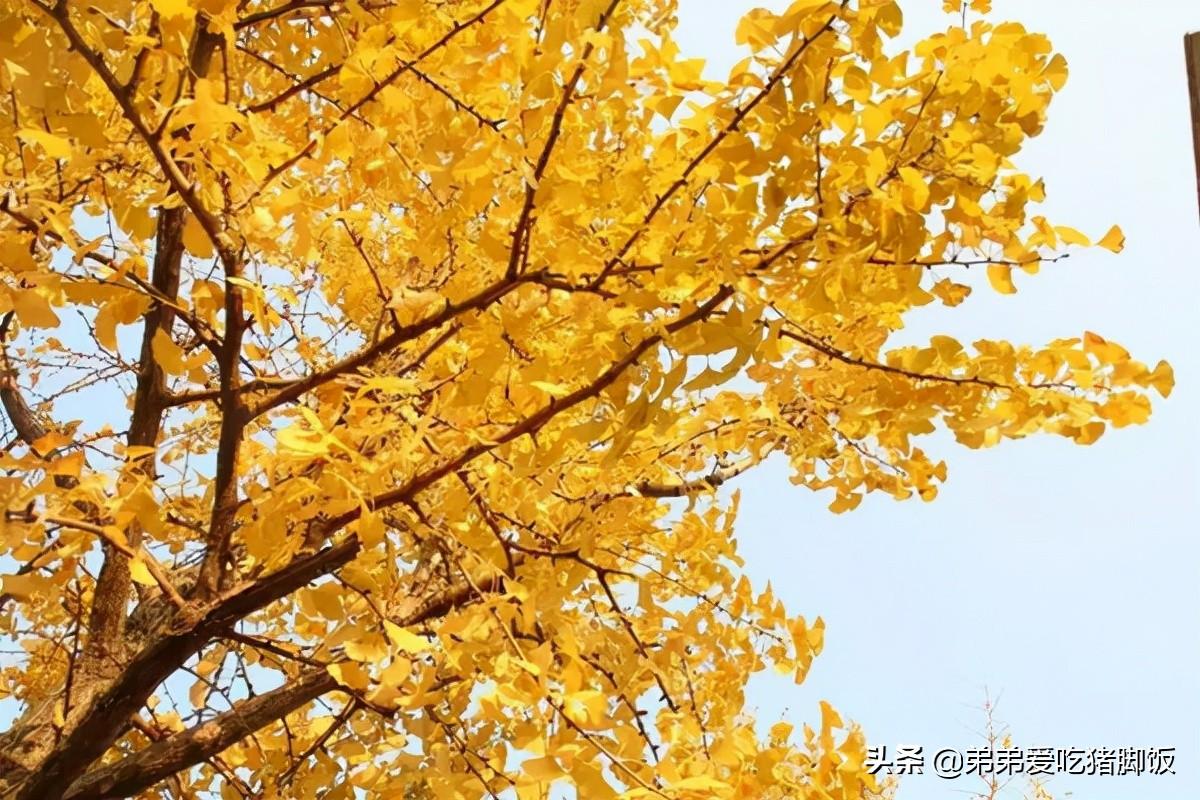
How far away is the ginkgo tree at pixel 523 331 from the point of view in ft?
3.91

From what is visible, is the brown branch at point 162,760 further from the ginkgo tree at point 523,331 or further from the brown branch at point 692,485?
the brown branch at point 692,485

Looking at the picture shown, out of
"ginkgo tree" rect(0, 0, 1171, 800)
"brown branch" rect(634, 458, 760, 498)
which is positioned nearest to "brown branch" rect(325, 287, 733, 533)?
"ginkgo tree" rect(0, 0, 1171, 800)

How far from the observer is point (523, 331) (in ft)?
4.64

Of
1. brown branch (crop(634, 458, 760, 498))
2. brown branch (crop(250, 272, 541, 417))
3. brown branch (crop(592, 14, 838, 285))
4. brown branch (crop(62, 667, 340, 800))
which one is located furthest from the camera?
brown branch (crop(634, 458, 760, 498))

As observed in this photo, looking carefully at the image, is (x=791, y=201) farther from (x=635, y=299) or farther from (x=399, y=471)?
(x=399, y=471)

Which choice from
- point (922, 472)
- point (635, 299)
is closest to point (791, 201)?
point (635, 299)

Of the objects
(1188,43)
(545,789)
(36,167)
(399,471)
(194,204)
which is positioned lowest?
(545,789)

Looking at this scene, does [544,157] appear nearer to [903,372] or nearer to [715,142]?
[715,142]

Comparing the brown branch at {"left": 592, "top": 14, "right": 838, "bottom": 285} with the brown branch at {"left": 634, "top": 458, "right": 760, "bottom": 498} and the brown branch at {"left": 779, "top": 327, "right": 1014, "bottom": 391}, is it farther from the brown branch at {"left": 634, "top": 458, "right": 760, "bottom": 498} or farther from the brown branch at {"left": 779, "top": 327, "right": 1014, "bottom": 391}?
the brown branch at {"left": 634, "top": 458, "right": 760, "bottom": 498}

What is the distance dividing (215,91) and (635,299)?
2.18 ft

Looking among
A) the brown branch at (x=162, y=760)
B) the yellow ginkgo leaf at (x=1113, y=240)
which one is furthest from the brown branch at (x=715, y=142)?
the brown branch at (x=162, y=760)

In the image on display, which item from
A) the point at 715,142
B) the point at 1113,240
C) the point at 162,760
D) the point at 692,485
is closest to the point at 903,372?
the point at 1113,240

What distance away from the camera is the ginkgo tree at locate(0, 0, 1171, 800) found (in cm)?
119

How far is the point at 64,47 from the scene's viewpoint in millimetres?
1266
